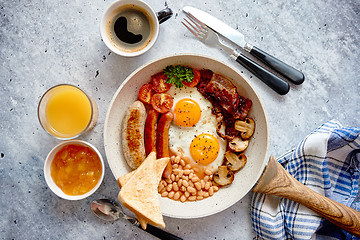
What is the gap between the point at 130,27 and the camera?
247 centimetres

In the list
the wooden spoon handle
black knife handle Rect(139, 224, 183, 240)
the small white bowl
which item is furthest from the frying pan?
black knife handle Rect(139, 224, 183, 240)

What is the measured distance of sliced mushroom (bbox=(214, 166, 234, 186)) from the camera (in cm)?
246

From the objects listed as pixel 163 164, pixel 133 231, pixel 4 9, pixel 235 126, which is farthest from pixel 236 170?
pixel 4 9

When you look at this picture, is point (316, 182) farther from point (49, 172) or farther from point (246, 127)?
point (49, 172)

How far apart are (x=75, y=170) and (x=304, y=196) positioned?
63.2 inches

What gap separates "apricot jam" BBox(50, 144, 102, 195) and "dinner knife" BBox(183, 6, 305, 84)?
1.25 metres

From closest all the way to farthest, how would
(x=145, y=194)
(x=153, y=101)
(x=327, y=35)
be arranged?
1. (x=145, y=194)
2. (x=153, y=101)
3. (x=327, y=35)

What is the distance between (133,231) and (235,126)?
109cm

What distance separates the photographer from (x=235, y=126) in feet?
8.07

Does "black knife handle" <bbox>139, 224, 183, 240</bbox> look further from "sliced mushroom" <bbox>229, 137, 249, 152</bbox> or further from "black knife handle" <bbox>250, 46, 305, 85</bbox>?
"black knife handle" <bbox>250, 46, 305, 85</bbox>

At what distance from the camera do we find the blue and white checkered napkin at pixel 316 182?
2445mm

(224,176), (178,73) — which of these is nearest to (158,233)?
(224,176)

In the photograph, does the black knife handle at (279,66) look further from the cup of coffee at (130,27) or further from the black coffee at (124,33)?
the black coffee at (124,33)

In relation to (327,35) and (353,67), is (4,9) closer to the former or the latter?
(327,35)
